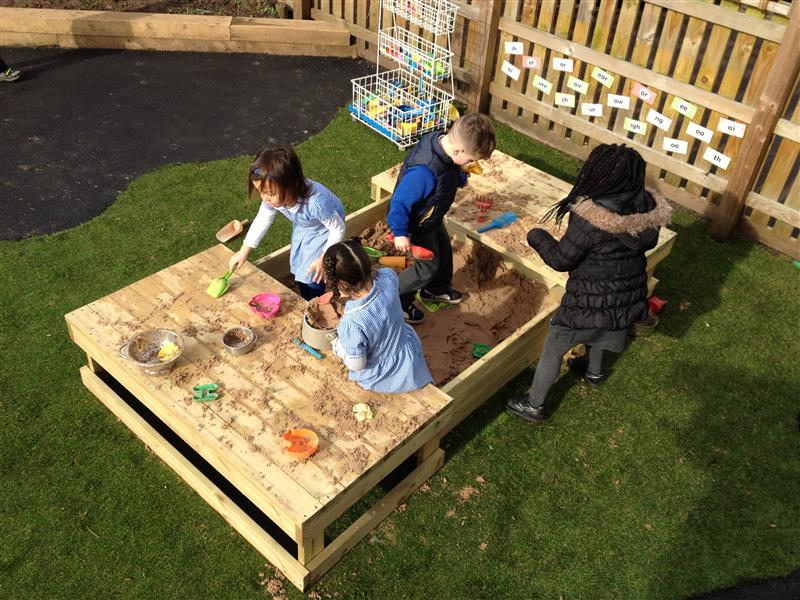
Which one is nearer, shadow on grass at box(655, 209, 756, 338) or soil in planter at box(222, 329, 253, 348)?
soil in planter at box(222, 329, 253, 348)

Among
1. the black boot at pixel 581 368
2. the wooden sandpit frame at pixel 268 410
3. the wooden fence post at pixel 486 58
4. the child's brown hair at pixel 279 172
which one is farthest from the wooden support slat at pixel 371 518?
the wooden fence post at pixel 486 58

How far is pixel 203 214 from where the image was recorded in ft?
22.1

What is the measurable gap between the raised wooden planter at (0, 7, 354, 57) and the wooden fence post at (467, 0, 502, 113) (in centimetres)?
217

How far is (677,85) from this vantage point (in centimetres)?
661

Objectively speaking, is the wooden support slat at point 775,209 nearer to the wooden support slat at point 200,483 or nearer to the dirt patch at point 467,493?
the dirt patch at point 467,493

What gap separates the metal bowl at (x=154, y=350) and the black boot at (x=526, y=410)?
7.45 feet

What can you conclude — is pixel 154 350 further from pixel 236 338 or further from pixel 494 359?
pixel 494 359

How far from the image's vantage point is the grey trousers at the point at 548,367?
4.75 meters

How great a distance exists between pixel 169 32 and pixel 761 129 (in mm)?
7146

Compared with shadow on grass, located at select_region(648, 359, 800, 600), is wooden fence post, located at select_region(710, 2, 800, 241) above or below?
above

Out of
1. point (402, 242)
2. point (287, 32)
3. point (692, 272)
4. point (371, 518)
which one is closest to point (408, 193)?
point (402, 242)

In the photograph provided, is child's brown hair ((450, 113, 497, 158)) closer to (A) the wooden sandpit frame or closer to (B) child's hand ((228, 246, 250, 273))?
(A) the wooden sandpit frame

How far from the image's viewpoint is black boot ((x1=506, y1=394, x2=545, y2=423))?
16.3 ft

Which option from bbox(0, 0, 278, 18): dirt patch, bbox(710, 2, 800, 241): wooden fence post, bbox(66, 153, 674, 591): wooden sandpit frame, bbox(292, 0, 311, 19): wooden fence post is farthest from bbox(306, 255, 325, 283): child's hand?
bbox(0, 0, 278, 18): dirt patch
